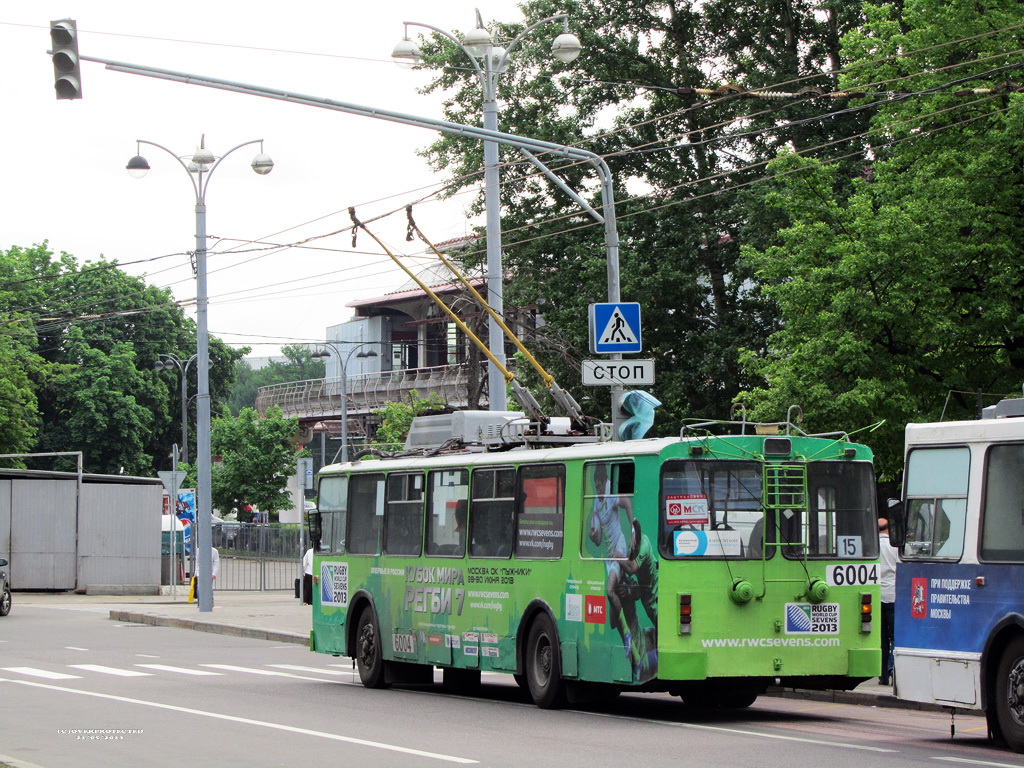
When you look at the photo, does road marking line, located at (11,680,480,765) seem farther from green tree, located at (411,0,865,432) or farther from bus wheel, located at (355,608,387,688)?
green tree, located at (411,0,865,432)

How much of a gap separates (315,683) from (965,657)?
8630 mm

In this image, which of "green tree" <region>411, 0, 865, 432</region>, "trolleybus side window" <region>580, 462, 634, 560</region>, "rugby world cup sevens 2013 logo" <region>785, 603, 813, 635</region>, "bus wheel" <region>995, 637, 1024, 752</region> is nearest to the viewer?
"bus wheel" <region>995, 637, 1024, 752</region>

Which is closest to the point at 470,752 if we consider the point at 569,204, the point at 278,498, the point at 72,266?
the point at 569,204

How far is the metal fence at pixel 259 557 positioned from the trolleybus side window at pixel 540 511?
27.7 m

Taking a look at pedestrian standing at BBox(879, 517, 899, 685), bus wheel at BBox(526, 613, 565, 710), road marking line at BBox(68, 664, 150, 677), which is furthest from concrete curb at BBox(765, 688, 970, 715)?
road marking line at BBox(68, 664, 150, 677)

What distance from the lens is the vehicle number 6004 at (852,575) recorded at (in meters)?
13.6

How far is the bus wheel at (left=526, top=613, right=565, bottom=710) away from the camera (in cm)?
1432

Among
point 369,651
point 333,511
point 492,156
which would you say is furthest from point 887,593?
point 492,156

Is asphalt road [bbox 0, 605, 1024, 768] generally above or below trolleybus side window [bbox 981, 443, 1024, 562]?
below

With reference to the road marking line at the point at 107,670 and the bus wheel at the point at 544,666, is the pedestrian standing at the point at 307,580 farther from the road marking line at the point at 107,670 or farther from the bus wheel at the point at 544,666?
the bus wheel at the point at 544,666

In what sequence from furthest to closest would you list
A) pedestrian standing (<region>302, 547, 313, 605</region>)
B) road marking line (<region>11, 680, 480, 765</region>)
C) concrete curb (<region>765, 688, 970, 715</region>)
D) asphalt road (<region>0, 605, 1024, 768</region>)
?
pedestrian standing (<region>302, 547, 313, 605</region>)
concrete curb (<region>765, 688, 970, 715</region>)
road marking line (<region>11, 680, 480, 765</region>)
asphalt road (<region>0, 605, 1024, 768</region>)

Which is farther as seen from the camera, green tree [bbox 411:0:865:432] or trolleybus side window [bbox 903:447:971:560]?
green tree [bbox 411:0:865:432]

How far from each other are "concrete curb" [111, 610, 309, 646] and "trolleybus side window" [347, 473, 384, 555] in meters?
6.81

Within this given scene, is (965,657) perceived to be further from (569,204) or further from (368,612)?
(569,204)
